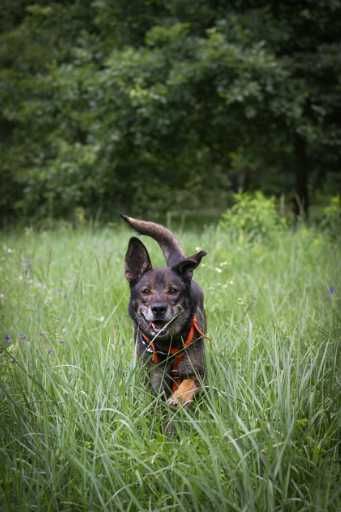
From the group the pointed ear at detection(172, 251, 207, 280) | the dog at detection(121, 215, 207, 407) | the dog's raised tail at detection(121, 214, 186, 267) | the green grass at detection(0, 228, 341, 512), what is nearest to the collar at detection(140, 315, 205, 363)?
the dog at detection(121, 215, 207, 407)

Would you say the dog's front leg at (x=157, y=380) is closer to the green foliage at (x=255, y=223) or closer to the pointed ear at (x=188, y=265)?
the pointed ear at (x=188, y=265)

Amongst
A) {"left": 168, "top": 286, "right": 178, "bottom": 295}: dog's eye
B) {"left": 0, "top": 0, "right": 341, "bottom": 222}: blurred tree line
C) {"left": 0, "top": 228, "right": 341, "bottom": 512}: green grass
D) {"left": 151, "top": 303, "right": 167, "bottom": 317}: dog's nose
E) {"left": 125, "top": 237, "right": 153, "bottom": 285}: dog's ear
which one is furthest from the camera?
{"left": 0, "top": 0, "right": 341, "bottom": 222}: blurred tree line

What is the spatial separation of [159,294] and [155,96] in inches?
316

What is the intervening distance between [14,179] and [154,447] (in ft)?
40.0

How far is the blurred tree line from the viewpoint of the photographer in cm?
1118

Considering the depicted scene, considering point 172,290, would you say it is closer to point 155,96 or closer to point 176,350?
point 176,350

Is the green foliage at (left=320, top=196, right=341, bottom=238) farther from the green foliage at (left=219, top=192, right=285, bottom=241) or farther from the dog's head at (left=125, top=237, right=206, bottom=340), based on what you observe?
the dog's head at (left=125, top=237, right=206, bottom=340)

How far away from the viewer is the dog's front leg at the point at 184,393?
2.92 meters

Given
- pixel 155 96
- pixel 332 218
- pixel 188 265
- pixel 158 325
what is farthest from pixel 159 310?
pixel 155 96

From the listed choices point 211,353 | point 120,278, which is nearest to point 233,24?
point 120,278

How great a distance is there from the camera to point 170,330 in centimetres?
315

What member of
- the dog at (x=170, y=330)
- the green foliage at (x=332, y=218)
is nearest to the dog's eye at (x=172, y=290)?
the dog at (x=170, y=330)

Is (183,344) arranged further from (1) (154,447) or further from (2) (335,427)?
(2) (335,427)

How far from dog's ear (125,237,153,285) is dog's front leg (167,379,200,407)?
0.74 metres
